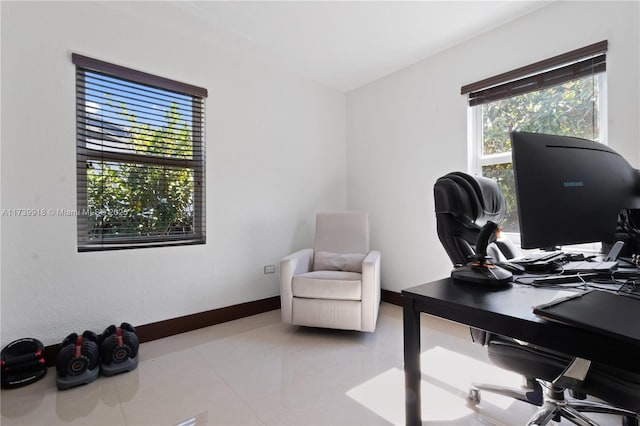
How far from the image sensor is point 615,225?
1091mm

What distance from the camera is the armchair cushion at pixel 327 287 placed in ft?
7.33

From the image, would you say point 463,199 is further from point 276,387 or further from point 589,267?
point 276,387

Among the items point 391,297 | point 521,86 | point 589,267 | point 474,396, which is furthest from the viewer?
point 391,297

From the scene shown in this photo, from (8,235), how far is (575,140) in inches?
114

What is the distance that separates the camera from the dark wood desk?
52cm

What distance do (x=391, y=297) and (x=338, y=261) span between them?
33.7 inches

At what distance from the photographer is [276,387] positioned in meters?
1.64

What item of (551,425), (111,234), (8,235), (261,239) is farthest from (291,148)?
(551,425)

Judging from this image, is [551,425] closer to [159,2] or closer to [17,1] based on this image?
[159,2]

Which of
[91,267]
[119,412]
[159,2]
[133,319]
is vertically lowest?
[119,412]

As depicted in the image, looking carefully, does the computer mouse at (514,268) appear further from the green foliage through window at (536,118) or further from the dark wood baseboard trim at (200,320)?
the dark wood baseboard trim at (200,320)

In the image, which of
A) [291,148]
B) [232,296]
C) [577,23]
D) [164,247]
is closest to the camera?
[577,23]

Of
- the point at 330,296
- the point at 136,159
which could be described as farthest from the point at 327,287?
the point at 136,159

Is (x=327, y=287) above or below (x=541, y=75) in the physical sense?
below
